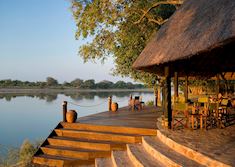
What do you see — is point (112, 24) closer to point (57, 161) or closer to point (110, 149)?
point (110, 149)

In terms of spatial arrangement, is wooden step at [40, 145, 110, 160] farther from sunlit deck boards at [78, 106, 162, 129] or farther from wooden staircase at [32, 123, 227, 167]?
sunlit deck boards at [78, 106, 162, 129]

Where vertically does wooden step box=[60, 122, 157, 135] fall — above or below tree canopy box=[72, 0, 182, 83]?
below

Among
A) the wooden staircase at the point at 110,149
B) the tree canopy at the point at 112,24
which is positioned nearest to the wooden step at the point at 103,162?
the wooden staircase at the point at 110,149

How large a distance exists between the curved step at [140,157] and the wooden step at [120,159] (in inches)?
4.8

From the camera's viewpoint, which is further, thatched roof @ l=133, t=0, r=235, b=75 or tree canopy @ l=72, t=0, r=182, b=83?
tree canopy @ l=72, t=0, r=182, b=83

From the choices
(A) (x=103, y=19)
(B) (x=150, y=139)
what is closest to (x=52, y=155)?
(B) (x=150, y=139)

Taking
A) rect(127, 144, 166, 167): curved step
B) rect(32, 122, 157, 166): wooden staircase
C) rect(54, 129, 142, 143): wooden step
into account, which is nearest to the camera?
rect(127, 144, 166, 167): curved step

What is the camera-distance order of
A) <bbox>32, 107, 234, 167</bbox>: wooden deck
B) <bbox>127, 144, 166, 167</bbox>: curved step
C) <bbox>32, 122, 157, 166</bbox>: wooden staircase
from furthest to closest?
<bbox>32, 122, 157, 166</bbox>: wooden staircase < <bbox>127, 144, 166, 167</bbox>: curved step < <bbox>32, 107, 234, 167</bbox>: wooden deck

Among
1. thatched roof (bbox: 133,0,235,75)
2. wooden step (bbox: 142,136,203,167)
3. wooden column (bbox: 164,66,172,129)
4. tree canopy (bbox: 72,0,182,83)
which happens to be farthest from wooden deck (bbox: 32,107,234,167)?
tree canopy (bbox: 72,0,182,83)

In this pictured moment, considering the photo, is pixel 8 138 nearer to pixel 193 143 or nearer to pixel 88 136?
pixel 88 136

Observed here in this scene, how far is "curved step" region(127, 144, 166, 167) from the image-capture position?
610 centimetres

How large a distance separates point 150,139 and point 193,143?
1885mm

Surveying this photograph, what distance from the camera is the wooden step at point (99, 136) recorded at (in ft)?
28.0

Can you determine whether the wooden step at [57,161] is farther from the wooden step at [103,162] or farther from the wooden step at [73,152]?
the wooden step at [103,162]
